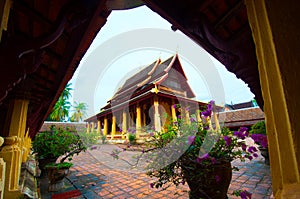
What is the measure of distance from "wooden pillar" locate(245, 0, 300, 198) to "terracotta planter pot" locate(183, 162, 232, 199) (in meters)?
1.22

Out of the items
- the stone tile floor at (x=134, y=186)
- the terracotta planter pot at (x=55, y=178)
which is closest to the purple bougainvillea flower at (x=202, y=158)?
the stone tile floor at (x=134, y=186)

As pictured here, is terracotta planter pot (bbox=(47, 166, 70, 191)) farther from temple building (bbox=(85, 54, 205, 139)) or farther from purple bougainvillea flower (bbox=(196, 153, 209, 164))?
temple building (bbox=(85, 54, 205, 139))

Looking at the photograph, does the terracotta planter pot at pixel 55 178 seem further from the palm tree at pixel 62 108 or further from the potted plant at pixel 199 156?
the palm tree at pixel 62 108

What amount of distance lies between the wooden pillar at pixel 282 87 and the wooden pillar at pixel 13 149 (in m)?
3.20

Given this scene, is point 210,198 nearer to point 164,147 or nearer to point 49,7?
point 164,147

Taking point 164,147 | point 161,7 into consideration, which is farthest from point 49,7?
point 164,147

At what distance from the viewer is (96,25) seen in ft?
4.43

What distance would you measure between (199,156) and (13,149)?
9.32 feet

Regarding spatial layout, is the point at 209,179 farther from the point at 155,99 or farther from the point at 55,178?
the point at 155,99

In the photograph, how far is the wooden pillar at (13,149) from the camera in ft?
7.09

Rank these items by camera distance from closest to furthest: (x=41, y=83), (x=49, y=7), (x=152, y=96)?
1. (x=49, y=7)
2. (x=41, y=83)
3. (x=152, y=96)

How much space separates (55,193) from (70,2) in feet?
11.9

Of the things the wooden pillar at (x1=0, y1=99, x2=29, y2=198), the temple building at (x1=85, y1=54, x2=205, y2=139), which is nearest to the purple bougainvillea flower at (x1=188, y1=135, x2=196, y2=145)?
the wooden pillar at (x1=0, y1=99, x2=29, y2=198)

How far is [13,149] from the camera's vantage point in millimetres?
2254
